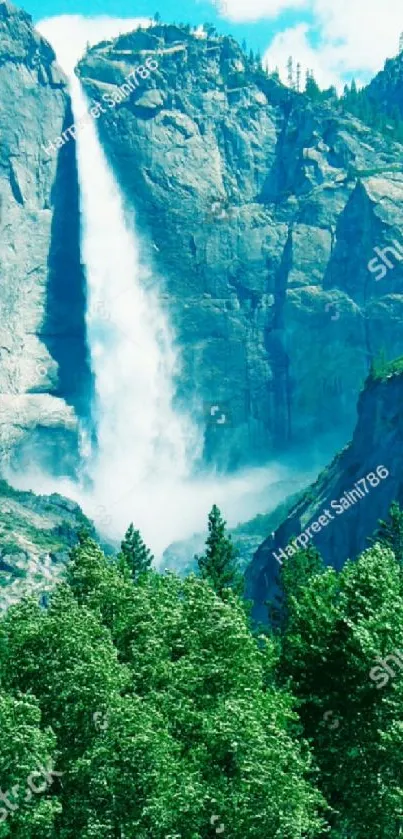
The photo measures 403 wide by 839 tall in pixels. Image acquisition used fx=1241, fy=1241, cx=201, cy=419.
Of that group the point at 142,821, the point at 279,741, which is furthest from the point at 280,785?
the point at 142,821

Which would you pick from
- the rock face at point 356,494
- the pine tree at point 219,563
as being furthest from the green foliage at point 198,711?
the rock face at point 356,494

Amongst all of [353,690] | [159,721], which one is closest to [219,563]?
[353,690]

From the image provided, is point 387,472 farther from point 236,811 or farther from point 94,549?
point 236,811

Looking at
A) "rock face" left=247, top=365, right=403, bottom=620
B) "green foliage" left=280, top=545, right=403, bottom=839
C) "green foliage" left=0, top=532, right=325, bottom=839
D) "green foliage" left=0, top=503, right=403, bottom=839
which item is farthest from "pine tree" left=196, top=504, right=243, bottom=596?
"rock face" left=247, top=365, right=403, bottom=620

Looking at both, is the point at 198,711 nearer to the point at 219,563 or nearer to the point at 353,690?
the point at 353,690

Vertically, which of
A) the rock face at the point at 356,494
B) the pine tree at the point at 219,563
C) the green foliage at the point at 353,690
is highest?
the rock face at the point at 356,494

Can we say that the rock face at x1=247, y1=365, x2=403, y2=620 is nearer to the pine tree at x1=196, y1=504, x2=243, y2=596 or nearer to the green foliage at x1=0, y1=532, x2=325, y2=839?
the pine tree at x1=196, y1=504, x2=243, y2=596

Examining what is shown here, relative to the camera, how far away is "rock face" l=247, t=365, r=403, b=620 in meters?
179

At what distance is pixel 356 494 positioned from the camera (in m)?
181

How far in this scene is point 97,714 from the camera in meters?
49.0

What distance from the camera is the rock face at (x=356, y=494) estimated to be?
586ft

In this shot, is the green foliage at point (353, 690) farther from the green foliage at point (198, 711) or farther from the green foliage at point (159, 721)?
the green foliage at point (159, 721)

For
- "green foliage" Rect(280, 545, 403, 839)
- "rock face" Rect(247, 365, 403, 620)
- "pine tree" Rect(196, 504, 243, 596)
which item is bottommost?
"green foliage" Rect(280, 545, 403, 839)

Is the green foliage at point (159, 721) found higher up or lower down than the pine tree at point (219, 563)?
lower down
